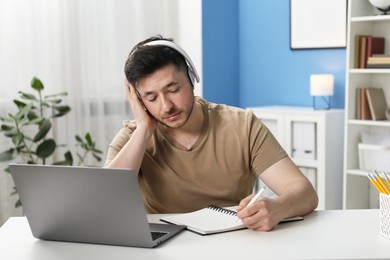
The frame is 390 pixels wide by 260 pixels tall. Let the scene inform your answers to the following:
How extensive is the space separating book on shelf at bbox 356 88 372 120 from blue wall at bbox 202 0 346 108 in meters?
0.49

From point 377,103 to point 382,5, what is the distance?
2.06 ft

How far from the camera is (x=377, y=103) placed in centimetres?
414

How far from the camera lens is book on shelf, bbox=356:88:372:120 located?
4.14m

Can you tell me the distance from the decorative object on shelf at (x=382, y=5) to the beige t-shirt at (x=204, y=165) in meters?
2.02

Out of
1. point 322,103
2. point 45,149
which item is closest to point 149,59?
point 45,149

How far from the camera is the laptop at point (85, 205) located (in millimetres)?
1606

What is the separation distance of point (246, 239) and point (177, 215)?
12.8 inches

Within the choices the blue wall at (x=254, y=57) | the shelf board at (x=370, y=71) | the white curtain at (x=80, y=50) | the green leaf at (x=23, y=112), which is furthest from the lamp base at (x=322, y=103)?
the green leaf at (x=23, y=112)

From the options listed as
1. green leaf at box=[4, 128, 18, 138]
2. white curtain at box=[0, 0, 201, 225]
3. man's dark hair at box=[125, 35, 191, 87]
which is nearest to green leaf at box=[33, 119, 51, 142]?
green leaf at box=[4, 128, 18, 138]

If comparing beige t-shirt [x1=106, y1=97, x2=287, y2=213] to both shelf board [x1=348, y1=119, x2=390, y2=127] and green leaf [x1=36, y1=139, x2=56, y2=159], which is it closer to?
green leaf [x1=36, y1=139, x2=56, y2=159]

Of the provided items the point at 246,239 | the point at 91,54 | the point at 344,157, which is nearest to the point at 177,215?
the point at 246,239

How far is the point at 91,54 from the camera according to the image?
4480 mm

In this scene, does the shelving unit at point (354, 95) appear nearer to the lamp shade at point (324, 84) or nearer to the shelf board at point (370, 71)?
the shelf board at point (370, 71)

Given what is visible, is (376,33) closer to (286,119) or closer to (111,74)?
(286,119)
